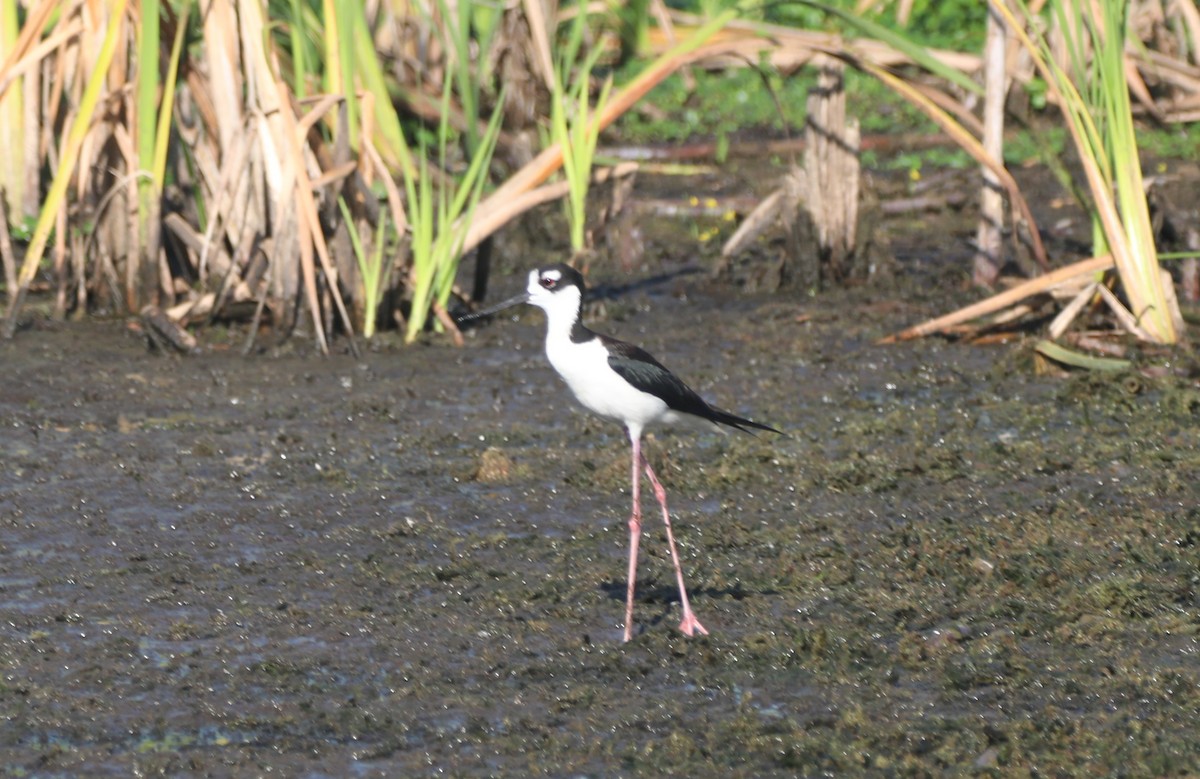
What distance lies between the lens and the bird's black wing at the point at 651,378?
14.3 ft

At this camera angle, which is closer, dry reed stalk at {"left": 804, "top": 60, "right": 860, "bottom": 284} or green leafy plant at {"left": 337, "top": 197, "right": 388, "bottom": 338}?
green leafy plant at {"left": 337, "top": 197, "right": 388, "bottom": 338}

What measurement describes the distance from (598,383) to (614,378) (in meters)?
0.04

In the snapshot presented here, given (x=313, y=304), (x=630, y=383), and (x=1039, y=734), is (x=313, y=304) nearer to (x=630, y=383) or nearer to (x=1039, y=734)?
(x=630, y=383)

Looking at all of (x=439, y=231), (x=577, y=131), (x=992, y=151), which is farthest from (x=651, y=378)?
(x=992, y=151)

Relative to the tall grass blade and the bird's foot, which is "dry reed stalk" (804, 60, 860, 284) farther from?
the bird's foot

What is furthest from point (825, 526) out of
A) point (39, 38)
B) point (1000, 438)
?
point (39, 38)

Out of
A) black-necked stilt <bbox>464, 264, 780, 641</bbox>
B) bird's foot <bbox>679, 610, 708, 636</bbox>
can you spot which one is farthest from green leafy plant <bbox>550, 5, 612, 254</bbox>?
bird's foot <bbox>679, 610, 708, 636</bbox>

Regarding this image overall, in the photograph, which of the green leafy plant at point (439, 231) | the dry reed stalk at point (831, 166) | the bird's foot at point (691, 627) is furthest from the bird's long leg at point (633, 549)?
the dry reed stalk at point (831, 166)

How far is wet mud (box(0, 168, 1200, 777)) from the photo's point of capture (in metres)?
3.60

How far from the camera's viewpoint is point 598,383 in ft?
14.3

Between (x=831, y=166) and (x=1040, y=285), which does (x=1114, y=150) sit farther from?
(x=831, y=166)

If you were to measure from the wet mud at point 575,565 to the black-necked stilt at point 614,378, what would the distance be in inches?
8.0

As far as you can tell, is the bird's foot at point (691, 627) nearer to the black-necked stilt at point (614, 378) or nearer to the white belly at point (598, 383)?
the black-necked stilt at point (614, 378)

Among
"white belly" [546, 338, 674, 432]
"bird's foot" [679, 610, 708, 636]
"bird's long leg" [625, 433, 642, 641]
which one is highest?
"white belly" [546, 338, 674, 432]
